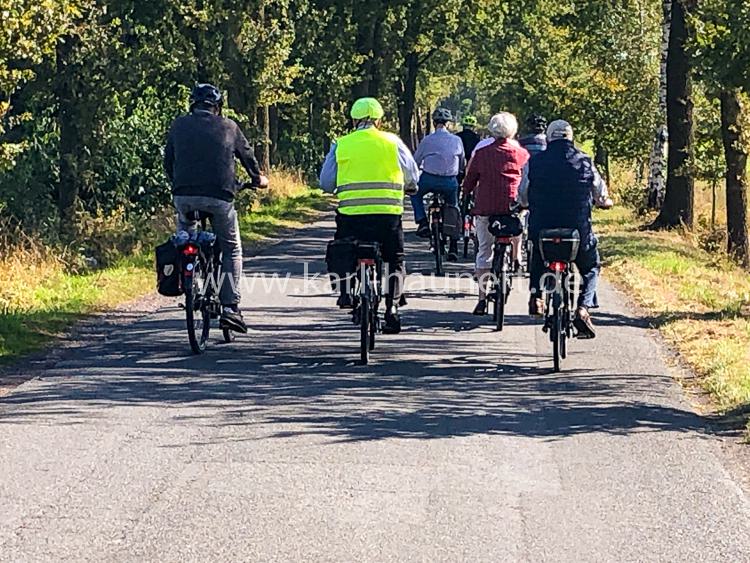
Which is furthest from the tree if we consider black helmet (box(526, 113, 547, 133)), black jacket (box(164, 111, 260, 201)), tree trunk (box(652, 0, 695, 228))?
tree trunk (box(652, 0, 695, 228))

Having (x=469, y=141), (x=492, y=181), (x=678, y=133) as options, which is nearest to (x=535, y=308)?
(x=492, y=181)

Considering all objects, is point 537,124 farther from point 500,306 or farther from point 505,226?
point 500,306

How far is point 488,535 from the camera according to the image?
643cm

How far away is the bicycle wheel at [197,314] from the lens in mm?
11211

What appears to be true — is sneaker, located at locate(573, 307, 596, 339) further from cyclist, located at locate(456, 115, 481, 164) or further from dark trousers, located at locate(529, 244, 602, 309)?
cyclist, located at locate(456, 115, 481, 164)

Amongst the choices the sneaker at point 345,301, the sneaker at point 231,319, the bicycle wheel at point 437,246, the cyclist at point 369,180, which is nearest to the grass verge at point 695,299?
the bicycle wheel at point 437,246

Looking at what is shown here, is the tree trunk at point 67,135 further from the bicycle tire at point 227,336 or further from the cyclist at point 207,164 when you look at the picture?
the cyclist at point 207,164

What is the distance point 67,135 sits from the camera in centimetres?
2328

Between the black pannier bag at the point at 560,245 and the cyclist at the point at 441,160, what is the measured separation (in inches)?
250

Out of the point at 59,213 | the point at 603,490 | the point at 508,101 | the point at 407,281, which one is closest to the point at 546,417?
the point at 603,490

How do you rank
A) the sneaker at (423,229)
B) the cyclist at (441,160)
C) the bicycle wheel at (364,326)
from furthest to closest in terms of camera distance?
1. the sneaker at (423,229)
2. the cyclist at (441,160)
3. the bicycle wheel at (364,326)

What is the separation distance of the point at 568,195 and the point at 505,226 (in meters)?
2.11

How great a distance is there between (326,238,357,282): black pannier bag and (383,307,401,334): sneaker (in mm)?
1121

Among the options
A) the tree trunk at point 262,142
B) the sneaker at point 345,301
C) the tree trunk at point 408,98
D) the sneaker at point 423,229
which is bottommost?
the sneaker at point 345,301
